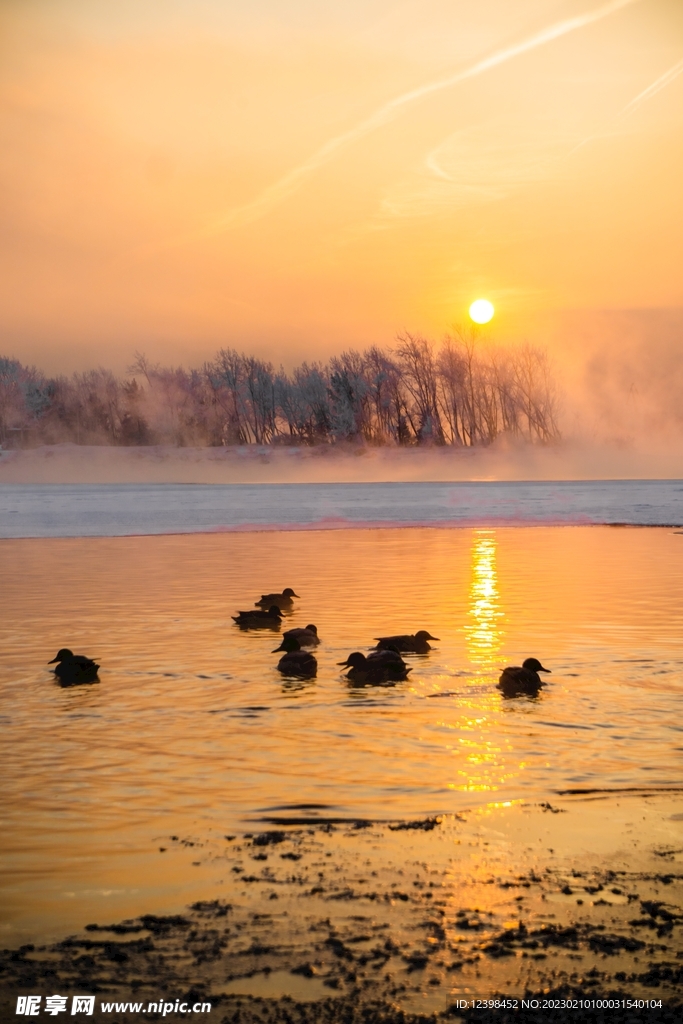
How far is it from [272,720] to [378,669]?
1.37m

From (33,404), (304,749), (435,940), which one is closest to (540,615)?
(304,749)

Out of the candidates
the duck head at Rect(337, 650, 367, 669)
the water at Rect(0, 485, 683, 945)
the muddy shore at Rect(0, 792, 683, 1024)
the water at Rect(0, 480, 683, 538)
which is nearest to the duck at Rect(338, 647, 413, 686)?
the duck head at Rect(337, 650, 367, 669)

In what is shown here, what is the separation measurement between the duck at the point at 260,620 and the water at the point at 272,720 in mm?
216

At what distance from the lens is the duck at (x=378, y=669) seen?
904 centimetres

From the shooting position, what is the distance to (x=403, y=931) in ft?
14.4

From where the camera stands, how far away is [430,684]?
9.20 metres

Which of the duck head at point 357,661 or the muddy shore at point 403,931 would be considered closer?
the muddy shore at point 403,931

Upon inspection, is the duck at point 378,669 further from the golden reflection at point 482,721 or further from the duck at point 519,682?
the duck at point 519,682

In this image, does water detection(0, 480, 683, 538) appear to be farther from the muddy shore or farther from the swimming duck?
the muddy shore

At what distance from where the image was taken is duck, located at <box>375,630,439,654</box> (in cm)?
990

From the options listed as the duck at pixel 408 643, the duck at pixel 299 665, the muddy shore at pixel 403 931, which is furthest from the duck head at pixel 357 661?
the muddy shore at pixel 403 931

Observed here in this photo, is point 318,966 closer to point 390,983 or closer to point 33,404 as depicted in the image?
point 390,983

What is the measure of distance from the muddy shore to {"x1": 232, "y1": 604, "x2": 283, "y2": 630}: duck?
6324 mm

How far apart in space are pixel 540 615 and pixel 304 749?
6391 mm
